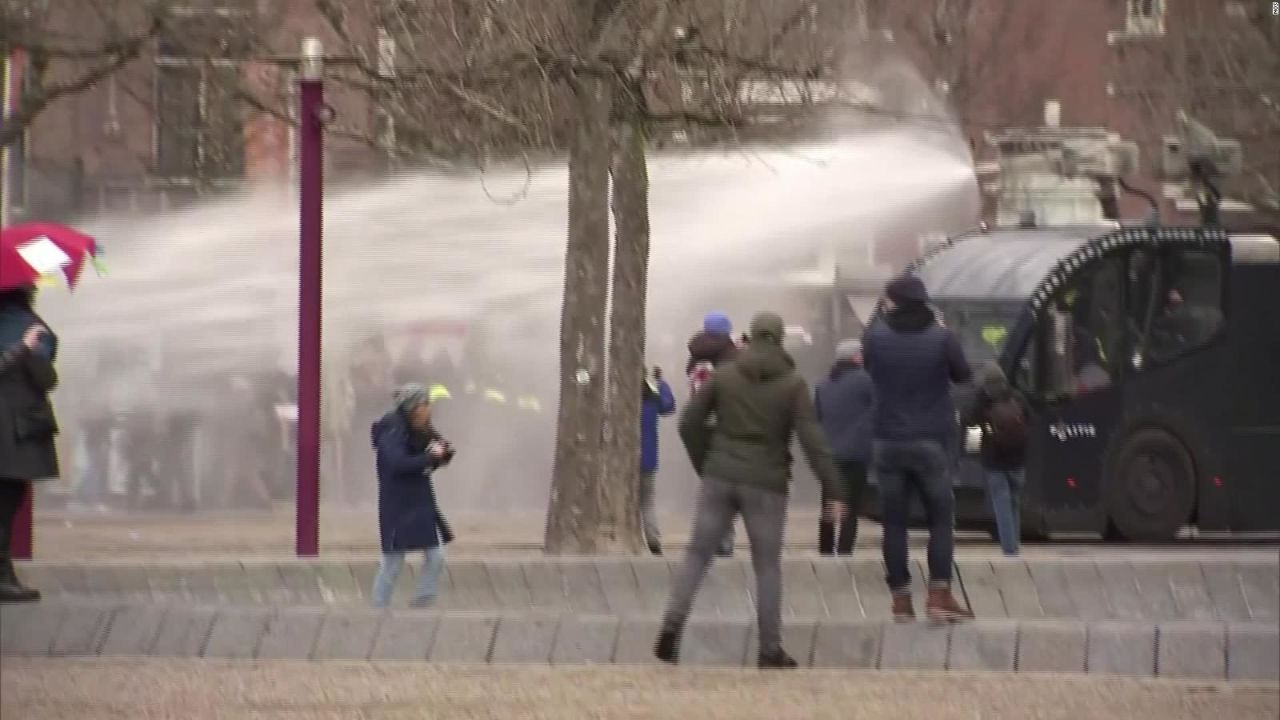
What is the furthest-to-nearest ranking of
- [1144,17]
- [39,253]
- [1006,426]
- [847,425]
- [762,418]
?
[1144,17] < [1006,426] < [847,425] < [39,253] < [762,418]

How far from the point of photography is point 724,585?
48.0ft

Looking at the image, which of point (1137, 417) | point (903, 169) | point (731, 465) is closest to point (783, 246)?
point (903, 169)

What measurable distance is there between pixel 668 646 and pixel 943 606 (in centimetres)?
137

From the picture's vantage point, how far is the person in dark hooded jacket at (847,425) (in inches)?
680

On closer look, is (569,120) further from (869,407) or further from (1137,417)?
(1137,417)

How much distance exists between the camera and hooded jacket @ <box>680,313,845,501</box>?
40.3 ft

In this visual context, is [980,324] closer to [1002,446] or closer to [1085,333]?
[1085,333]

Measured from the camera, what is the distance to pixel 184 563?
49.0 ft

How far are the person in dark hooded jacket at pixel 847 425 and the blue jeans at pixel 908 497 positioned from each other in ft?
13.3

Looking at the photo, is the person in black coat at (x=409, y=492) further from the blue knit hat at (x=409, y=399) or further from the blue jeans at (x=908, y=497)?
the blue jeans at (x=908, y=497)

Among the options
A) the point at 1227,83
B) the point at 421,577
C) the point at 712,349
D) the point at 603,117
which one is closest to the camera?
the point at 421,577

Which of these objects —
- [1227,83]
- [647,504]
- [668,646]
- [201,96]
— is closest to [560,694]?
[668,646]

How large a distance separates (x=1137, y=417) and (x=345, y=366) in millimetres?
9531

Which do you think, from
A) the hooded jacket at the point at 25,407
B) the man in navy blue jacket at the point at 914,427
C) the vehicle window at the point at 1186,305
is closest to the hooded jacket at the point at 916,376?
the man in navy blue jacket at the point at 914,427
